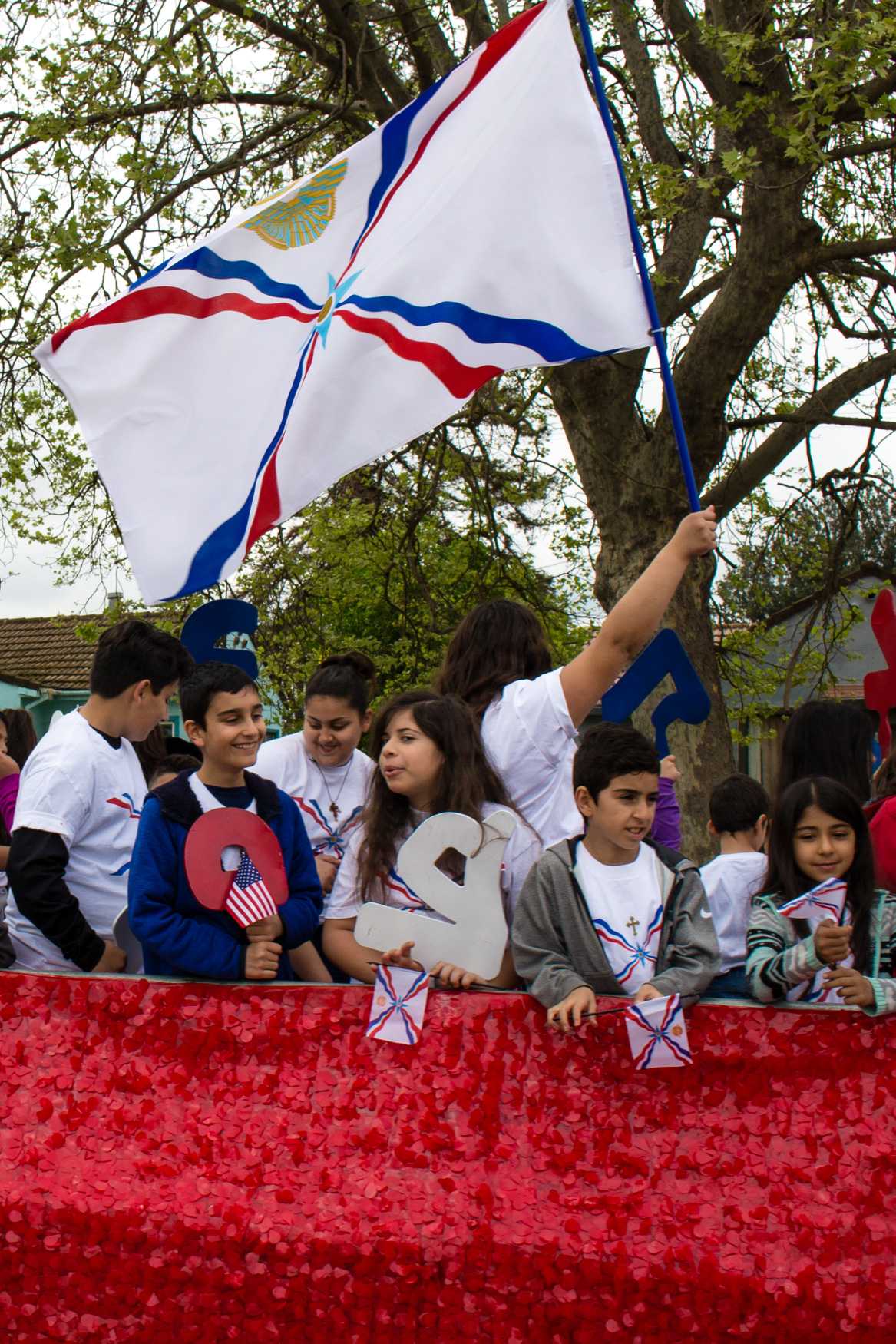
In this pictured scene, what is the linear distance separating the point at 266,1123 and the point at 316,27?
9035mm

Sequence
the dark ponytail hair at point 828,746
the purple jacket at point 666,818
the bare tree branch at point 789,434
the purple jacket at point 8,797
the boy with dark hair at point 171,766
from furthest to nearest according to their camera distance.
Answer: the bare tree branch at point 789,434 → the purple jacket at point 8,797 → the boy with dark hair at point 171,766 → the purple jacket at point 666,818 → the dark ponytail hair at point 828,746

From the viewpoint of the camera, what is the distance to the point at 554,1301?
2695mm

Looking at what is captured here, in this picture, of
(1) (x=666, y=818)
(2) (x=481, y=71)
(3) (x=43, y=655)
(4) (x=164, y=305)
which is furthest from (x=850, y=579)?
(3) (x=43, y=655)

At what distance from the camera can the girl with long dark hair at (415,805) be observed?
3.46 m

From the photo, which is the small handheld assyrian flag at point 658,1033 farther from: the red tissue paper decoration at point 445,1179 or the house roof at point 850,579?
the house roof at point 850,579

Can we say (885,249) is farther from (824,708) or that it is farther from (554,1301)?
(554,1301)

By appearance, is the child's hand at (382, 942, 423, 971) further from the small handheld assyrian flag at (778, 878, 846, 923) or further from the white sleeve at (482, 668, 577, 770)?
the small handheld assyrian flag at (778, 878, 846, 923)

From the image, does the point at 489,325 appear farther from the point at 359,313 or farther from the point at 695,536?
the point at 695,536

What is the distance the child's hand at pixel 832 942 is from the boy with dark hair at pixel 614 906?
0.82 feet

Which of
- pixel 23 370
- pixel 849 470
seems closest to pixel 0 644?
pixel 23 370

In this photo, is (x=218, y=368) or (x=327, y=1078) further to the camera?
(x=218, y=368)

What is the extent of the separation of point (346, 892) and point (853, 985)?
1.29 metres

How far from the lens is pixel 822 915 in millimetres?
3008

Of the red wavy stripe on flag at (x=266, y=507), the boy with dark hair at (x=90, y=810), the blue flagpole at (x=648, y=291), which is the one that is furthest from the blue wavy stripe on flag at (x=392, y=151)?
the boy with dark hair at (x=90, y=810)
